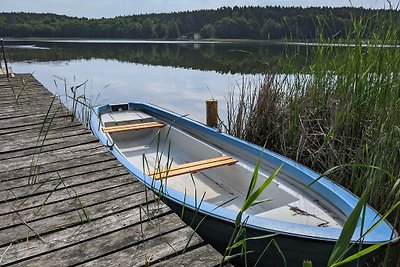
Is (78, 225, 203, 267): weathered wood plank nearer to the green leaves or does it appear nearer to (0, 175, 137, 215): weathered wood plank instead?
(0, 175, 137, 215): weathered wood plank

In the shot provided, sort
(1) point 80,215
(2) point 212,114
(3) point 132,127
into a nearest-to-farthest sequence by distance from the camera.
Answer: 1. (1) point 80,215
2. (3) point 132,127
3. (2) point 212,114

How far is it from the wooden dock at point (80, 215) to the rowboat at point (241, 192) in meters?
0.16

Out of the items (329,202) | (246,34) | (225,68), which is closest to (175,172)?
(329,202)

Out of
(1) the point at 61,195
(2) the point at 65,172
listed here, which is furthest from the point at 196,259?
(2) the point at 65,172

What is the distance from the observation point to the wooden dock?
1.38 metres

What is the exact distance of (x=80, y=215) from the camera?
1.66m

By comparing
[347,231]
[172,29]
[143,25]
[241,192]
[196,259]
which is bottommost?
[241,192]

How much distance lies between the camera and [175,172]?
2.62m

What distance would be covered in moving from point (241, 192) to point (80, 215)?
1626 mm

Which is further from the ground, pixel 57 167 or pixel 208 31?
pixel 208 31

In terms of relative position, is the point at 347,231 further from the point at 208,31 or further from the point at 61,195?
the point at 208,31

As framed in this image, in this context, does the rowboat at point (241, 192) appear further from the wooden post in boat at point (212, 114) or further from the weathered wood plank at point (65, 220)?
the wooden post in boat at point (212, 114)

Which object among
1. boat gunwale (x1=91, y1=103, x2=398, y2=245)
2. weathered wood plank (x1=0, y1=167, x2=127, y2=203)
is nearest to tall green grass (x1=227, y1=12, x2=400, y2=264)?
boat gunwale (x1=91, y1=103, x2=398, y2=245)

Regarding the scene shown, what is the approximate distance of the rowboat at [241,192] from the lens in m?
1.83
